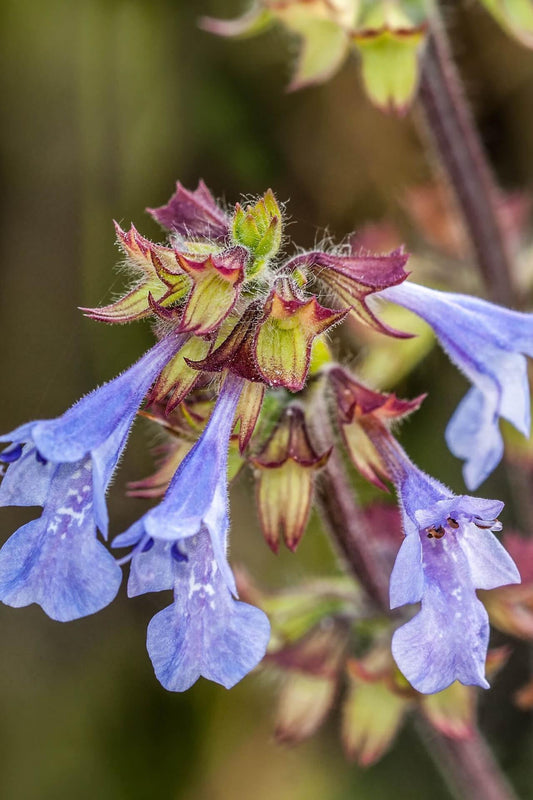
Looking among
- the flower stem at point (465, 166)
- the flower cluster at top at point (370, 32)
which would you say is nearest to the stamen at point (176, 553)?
the flower cluster at top at point (370, 32)

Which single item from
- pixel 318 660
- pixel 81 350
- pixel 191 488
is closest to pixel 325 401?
pixel 191 488

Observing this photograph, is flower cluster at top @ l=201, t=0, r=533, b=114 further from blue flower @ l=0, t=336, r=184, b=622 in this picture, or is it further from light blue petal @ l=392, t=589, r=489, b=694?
light blue petal @ l=392, t=589, r=489, b=694

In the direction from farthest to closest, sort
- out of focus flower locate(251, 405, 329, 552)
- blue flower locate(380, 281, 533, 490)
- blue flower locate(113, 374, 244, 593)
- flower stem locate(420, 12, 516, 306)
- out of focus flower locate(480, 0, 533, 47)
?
flower stem locate(420, 12, 516, 306) → out of focus flower locate(480, 0, 533, 47) → out of focus flower locate(251, 405, 329, 552) → blue flower locate(380, 281, 533, 490) → blue flower locate(113, 374, 244, 593)

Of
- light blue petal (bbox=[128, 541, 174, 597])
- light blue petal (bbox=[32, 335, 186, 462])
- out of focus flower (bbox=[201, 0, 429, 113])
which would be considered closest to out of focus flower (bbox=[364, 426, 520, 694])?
light blue petal (bbox=[128, 541, 174, 597])

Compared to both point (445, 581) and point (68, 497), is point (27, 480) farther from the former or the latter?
point (445, 581)

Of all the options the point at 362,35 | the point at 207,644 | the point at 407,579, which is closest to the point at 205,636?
the point at 207,644

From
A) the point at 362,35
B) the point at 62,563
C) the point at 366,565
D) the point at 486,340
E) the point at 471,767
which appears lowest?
the point at 471,767
